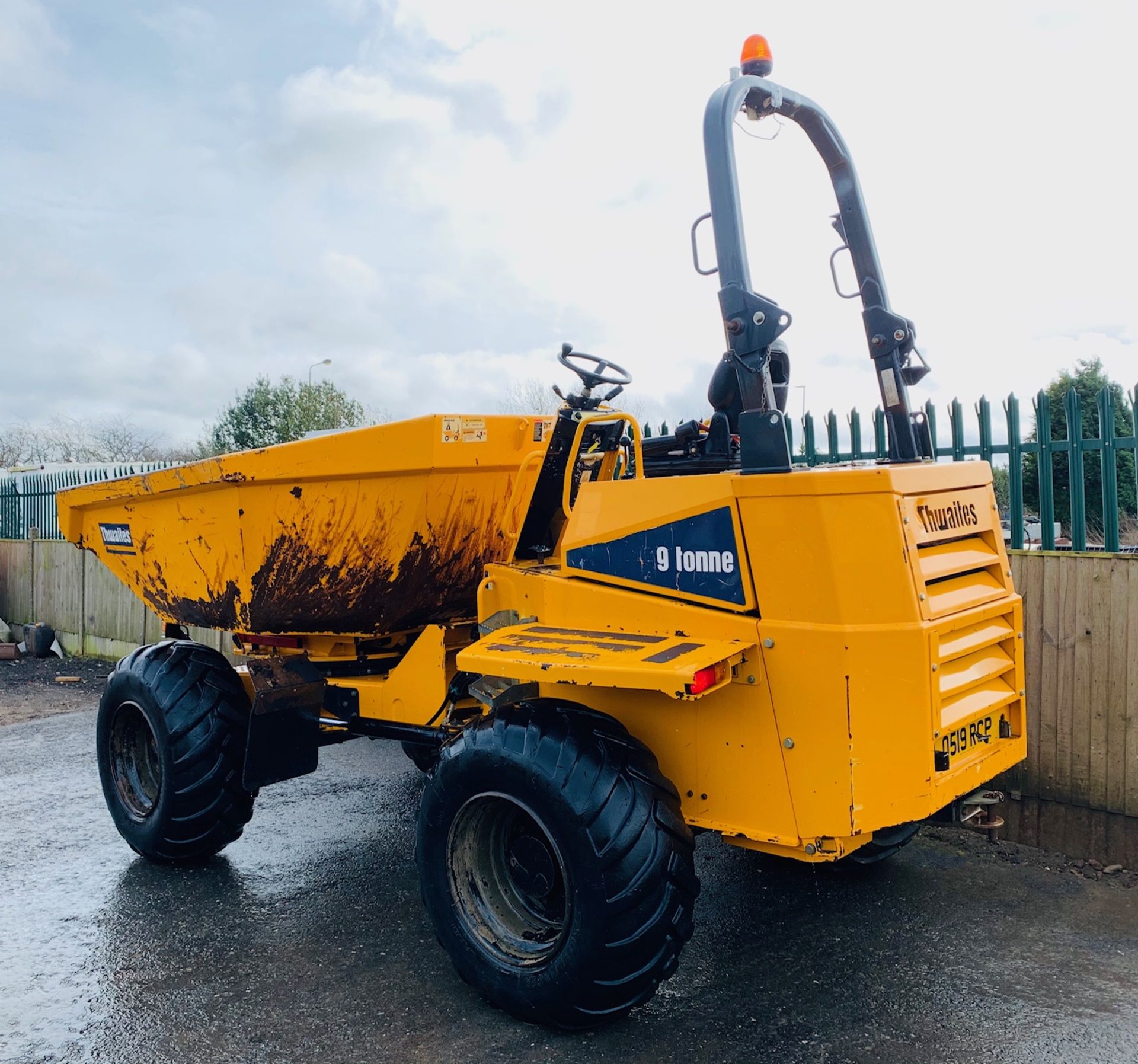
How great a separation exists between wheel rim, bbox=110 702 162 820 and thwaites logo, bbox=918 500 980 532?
394 centimetres

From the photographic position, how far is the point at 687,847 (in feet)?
10.9

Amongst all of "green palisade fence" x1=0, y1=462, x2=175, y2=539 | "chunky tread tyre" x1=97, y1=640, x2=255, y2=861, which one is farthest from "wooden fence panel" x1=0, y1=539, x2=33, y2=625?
"chunky tread tyre" x1=97, y1=640, x2=255, y2=861

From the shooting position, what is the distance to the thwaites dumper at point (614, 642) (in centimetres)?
318

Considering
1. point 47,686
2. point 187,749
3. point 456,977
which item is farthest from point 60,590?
point 456,977

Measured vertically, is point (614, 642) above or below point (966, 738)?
above

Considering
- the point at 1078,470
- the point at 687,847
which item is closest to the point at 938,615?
the point at 687,847

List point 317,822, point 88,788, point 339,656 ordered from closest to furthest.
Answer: point 339,656 → point 317,822 → point 88,788

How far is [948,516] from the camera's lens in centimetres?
356

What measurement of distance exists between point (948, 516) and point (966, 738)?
29.5 inches

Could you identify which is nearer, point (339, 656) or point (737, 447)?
point (737, 447)

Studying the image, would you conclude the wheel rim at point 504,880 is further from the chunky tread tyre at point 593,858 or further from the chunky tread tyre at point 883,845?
the chunky tread tyre at point 883,845

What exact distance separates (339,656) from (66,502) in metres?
2.18

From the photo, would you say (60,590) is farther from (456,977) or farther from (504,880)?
(504,880)

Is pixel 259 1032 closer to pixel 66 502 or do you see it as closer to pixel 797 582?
pixel 797 582
